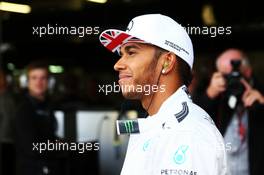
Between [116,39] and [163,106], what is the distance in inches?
12.7

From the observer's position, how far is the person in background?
312cm

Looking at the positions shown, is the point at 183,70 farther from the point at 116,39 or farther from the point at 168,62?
the point at 116,39

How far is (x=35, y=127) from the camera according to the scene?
3205mm

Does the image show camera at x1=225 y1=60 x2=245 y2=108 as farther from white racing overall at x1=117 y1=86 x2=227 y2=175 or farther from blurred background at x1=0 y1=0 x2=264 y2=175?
white racing overall at x1=117 y1=86 x2=227 y2=175

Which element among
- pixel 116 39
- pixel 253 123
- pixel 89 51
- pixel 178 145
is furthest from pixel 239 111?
pixel 178 145

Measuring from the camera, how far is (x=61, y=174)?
327cm

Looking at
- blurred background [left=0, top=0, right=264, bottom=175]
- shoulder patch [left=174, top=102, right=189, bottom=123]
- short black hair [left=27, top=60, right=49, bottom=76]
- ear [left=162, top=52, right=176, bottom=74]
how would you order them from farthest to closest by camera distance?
1. short black hair [left=27, top=60, right=49, bottom=76]
2. blurred background [left=0, top=0, right=264, bottom=175]
3. ear [left=162, top=52, right=176, bottom=74]
4. shoulder patch [left=174, top=102, right=189, bottom=123]

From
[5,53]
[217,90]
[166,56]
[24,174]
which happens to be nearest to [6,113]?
[5,53]

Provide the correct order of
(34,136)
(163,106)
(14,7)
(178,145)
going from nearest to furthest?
1. (178,145)
2. (163,106)
3. (34,136)
4. (14,7)

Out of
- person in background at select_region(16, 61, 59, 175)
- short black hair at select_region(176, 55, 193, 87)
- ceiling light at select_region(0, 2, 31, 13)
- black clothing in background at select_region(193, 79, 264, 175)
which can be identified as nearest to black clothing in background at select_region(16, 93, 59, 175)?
person in background at select_region(16, 61, 59, 175)

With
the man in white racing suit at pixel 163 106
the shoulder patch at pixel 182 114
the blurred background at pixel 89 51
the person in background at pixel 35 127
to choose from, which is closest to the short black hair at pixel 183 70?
the man in white racing suit at pixel 163 106

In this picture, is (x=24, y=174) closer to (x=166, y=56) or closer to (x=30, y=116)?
(x=30, y=116)

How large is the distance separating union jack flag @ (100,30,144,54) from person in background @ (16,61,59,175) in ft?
2.74

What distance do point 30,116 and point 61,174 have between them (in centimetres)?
34
